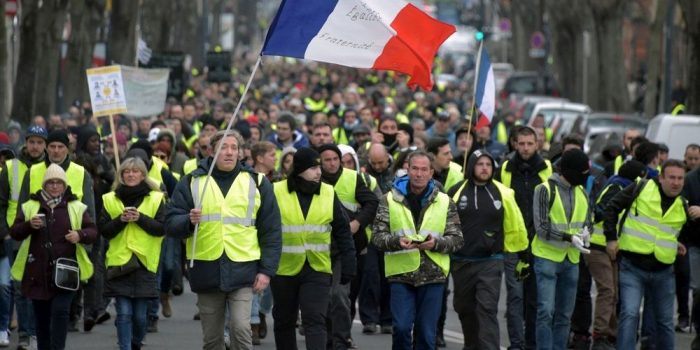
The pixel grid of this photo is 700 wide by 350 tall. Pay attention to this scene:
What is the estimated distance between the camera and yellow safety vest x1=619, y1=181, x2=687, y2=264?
1305cm

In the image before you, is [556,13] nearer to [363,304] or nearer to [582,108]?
[582,108]

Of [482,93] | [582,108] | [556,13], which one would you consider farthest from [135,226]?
[556,13]

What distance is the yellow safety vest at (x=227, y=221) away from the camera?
442 inches

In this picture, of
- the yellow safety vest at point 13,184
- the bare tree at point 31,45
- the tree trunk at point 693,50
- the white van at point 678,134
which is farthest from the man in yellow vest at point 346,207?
the bare tree at point 31,45

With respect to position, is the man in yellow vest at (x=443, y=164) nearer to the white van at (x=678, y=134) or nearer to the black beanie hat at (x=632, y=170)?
the black beanie hat at (x=632, y=170)

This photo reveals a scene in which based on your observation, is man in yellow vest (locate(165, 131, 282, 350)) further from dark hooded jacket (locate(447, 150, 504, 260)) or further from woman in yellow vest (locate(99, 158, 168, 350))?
dark hooded jacket (locate(447, 150, 504, 260))

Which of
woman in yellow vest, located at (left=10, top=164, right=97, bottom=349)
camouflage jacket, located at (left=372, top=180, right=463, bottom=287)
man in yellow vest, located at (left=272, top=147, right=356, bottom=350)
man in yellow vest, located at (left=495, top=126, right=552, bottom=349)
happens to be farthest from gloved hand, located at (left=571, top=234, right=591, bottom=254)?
woman in yellow vest, located at (left=10, top=164, right=97, bottom=349)

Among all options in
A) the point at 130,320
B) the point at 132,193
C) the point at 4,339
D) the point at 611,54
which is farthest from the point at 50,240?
the point at 611,54

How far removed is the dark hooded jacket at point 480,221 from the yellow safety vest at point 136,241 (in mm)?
2136

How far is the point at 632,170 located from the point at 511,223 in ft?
5.21

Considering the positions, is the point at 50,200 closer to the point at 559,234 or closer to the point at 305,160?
the point at 305,160

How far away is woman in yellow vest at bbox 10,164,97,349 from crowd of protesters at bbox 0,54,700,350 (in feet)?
0.04

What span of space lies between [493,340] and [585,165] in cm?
145

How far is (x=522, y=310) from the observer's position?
14117 mm
